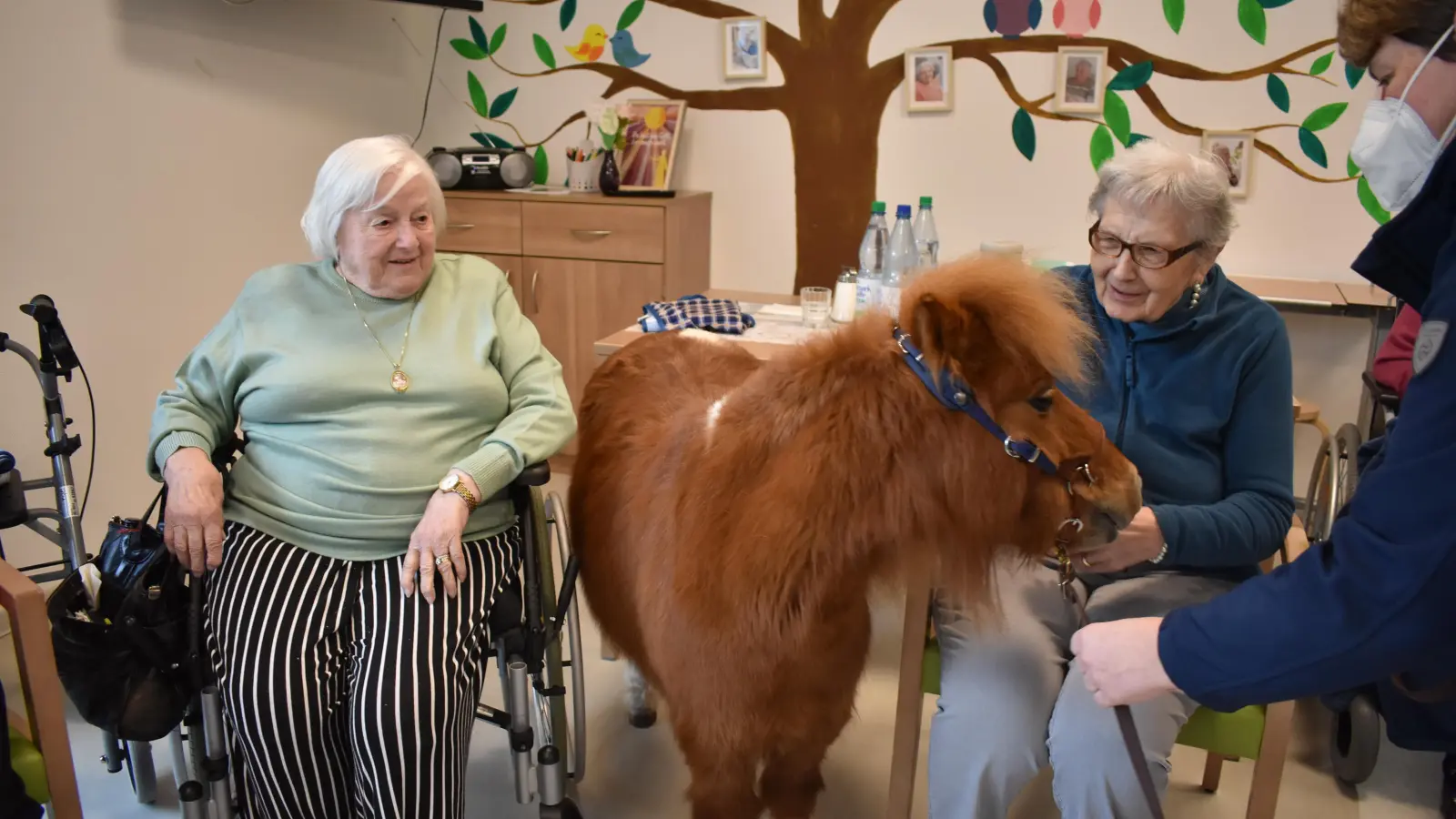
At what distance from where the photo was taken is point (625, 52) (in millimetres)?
3795

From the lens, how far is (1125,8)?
3135mm

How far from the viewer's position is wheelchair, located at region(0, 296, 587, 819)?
156 cm

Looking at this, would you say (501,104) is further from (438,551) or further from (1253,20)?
(438,551)

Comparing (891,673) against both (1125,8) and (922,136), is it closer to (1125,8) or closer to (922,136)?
(922,136)

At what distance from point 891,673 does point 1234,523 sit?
1.18 meters

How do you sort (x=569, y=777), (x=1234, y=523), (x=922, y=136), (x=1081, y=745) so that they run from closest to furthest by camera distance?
1. (x=1081, y=745)
2. (x=1234, y=523)
3. (x=569, y=777)
4. (x=922, y=136)

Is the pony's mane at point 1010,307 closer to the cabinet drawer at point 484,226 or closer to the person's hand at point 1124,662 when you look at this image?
the person's hand at point 1124,662

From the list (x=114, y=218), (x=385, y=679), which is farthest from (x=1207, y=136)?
(x=114, y=218)

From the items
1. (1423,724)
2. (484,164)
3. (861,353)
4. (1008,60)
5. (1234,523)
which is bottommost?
(1423,724)

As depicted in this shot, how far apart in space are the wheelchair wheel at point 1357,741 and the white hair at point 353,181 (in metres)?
2.17

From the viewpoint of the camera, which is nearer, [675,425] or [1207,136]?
[675,425]

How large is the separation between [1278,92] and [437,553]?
303 centimetres

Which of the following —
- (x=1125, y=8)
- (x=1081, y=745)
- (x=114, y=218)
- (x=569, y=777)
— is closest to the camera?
(x=1081, y=745)

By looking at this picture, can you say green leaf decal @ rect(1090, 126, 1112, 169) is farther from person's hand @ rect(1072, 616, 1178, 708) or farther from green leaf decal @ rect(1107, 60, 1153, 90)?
person's hand @ rect(1072, 616, 1178, 708)
